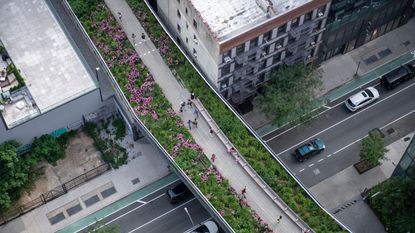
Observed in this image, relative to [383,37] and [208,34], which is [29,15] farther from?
[383,37]

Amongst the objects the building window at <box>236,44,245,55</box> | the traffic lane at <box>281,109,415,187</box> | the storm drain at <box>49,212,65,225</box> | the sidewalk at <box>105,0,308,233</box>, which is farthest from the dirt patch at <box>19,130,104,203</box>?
the traffic lane at <box>281,109,415,187</box>

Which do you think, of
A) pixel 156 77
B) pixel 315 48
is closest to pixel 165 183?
pixel 156 77

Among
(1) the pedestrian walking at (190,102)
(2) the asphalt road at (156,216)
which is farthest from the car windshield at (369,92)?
(2) the asphalt road at (156,216)

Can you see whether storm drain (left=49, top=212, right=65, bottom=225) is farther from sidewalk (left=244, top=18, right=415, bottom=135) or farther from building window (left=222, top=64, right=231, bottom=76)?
sidewalk (left=244, top=18, right=415, bottom=135)

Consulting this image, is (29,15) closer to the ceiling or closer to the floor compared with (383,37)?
closer to the ceiling

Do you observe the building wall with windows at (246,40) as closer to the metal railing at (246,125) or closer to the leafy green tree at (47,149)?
A: the metal railing at (246,125)

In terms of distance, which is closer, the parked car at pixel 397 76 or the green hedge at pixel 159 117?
the green hedge at pixel 159 117

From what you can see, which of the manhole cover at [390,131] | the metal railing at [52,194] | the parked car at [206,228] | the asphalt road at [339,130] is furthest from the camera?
the manhole cover at [390,131]
